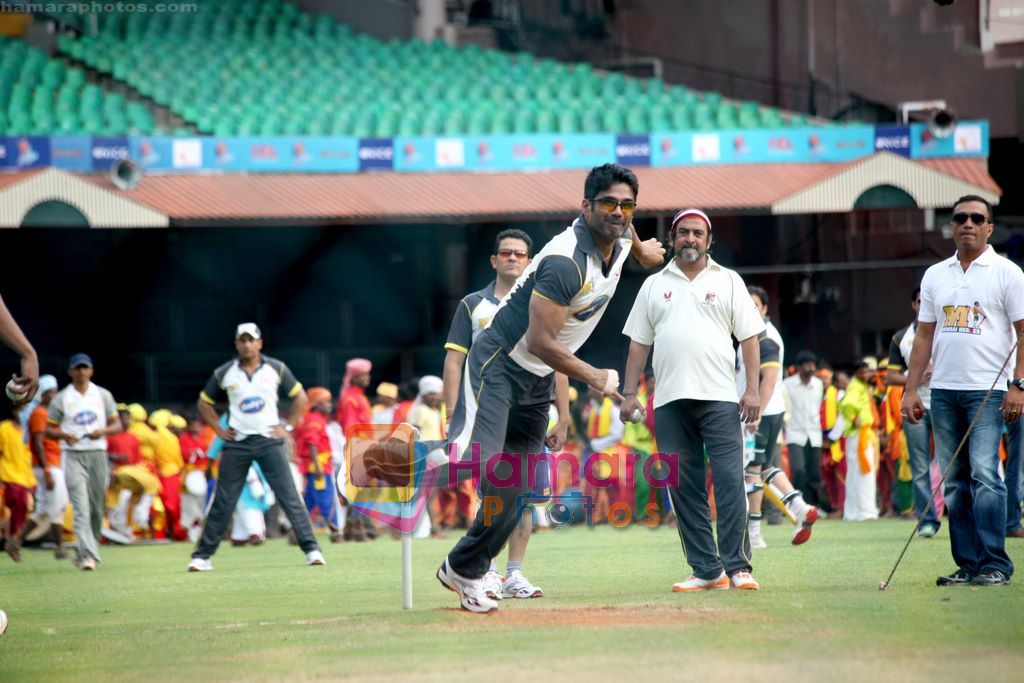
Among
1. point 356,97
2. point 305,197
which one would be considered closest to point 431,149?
point 305,197

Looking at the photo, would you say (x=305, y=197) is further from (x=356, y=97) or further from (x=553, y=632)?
(x=553, y=632)

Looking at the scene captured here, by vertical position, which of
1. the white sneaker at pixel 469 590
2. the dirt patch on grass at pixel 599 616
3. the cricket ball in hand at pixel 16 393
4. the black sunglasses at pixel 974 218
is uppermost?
the black sunglasses at pixel 974 218

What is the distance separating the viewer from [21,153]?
2172 centimetres

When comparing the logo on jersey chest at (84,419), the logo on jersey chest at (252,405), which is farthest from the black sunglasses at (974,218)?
the logo on jersey chest at (84,419)

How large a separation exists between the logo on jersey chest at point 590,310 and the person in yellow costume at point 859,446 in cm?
1187

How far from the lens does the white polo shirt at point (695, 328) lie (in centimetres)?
860

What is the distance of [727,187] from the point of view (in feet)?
73.9

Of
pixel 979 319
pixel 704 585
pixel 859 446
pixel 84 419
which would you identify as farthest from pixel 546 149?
pixel 704 585

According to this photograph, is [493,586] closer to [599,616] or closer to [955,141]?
[599,616]

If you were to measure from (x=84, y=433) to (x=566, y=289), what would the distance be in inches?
334

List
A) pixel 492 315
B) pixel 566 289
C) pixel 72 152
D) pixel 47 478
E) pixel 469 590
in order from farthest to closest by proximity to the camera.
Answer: pixel 72 152
pixel 47 478
pixel 492 315
pixel 469 590
pixel 566 289

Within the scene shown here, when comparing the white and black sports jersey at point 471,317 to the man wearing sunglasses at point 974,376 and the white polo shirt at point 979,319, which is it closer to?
the man wearing sunglasses at point 974,376

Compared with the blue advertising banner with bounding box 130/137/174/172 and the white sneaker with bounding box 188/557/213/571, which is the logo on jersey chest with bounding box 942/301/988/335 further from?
the blue advertising banner with bounding box 130/137/174/172

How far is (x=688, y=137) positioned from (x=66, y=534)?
10854mm
